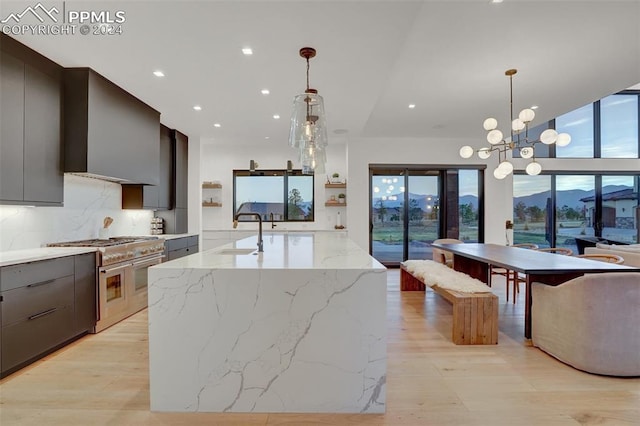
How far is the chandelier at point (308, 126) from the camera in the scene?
2.96m

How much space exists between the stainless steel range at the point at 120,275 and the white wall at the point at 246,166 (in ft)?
8.99

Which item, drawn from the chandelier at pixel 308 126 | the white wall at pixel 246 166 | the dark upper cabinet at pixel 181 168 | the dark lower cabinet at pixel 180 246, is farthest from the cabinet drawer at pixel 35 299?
the white wall at pixel 246 166

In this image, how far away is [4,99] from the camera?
2545 mm

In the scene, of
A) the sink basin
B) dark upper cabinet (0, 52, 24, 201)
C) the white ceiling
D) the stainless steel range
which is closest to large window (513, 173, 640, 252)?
the white ceiling

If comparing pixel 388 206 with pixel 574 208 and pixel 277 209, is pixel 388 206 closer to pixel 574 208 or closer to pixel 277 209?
pixel 277 209

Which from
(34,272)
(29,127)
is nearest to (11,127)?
(29,127)

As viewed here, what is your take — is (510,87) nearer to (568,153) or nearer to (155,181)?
(568,153)

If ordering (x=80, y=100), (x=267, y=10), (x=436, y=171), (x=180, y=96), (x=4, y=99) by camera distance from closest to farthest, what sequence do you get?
1. (x=267, y=10)
2. (x=4, y=99)
3. (x=80, y=100)
4. (x=180, y=96)
5. (x=436, y=171)

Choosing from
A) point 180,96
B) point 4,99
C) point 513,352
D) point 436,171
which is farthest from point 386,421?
point 436,171

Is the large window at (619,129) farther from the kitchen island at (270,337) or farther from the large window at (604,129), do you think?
the kitchen island at (270,337)

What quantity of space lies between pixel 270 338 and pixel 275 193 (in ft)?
17.5

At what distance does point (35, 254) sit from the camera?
2680 mm

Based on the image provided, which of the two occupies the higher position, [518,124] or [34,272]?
[518,124]

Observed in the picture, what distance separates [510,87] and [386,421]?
4063 mm
